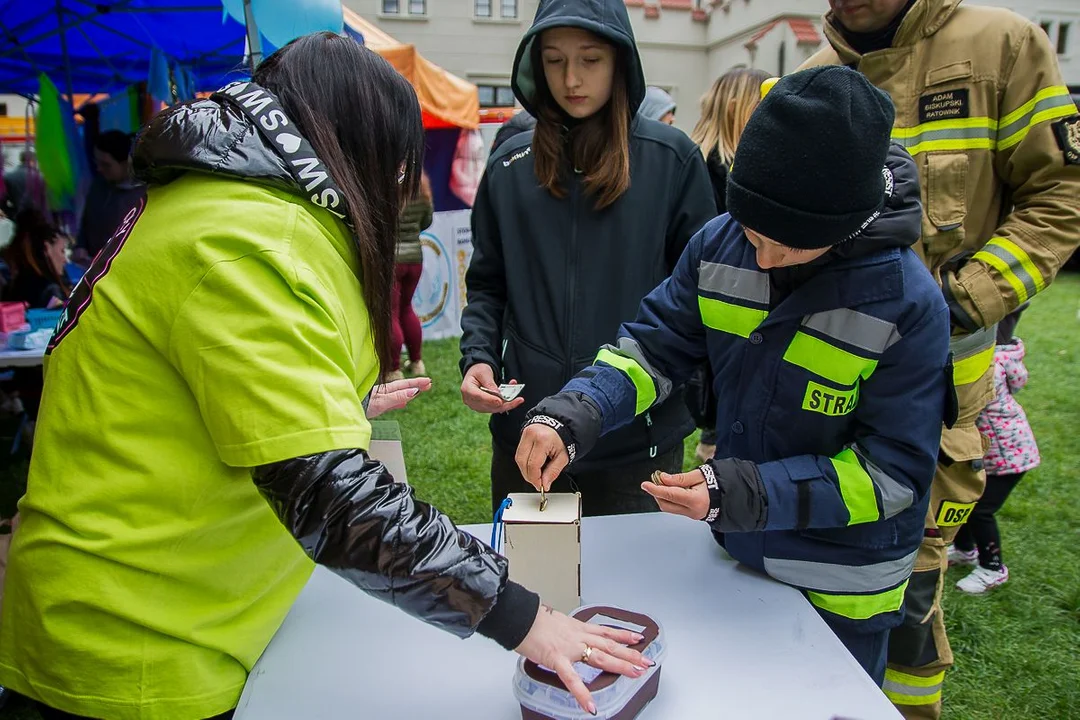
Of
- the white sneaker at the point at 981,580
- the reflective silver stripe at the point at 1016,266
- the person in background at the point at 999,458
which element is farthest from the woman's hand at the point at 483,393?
the white sneaker at the point at 981,580

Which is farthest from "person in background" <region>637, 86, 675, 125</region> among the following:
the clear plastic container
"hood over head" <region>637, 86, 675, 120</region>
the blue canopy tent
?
the clear plastic container

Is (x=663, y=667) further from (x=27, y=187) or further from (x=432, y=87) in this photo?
(x=432, y=87)

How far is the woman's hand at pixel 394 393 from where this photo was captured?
156cm

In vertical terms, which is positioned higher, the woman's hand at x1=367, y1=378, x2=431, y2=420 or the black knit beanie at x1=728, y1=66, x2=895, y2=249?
the black knit beanie at x1=728, y1=66, x2=895, y2=249

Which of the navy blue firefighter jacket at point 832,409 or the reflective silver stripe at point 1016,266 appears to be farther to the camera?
the reflective silver stripe at point 1016,266

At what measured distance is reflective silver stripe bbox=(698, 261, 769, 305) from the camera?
1.35 metres

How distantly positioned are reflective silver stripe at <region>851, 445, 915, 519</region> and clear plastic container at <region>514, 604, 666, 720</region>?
433mm

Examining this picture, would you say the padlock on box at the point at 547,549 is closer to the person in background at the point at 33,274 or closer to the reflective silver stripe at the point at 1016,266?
the reflective silver stripe at the point at 1016,266

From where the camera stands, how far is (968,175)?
5.90 ft

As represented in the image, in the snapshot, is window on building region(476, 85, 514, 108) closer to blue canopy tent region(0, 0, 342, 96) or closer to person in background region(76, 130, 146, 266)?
blue canopy tent region(0, 0, 342, 96)

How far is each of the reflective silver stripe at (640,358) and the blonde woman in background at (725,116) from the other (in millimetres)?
2032

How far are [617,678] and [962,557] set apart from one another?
279cm

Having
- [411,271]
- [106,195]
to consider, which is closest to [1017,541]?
[411,271]

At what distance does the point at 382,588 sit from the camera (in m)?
0.91
